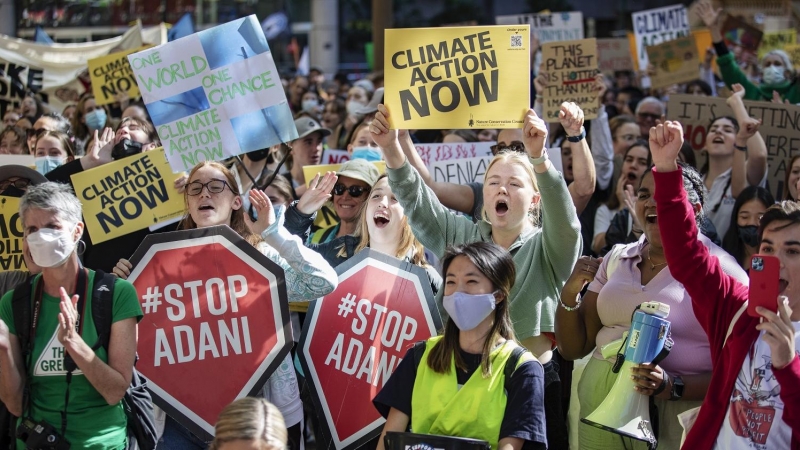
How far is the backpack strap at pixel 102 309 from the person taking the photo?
3.93m

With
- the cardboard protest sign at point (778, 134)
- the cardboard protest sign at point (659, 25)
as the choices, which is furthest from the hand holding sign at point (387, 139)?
the cardboard protest sign at point (659, 25)

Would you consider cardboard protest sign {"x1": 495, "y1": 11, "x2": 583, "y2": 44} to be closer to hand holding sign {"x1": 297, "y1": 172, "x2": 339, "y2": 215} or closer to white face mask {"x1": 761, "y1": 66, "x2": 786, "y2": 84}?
white face mask {"x1": 761, "y1": 66, "x2": 786, "y2": 84}

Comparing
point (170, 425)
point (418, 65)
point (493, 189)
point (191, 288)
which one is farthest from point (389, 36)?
point (170, 425)

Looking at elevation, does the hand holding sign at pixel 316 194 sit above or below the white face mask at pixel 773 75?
below

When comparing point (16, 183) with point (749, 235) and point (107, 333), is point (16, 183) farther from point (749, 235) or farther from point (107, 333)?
point (749, 235)

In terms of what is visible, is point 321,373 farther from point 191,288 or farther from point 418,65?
point 418,65

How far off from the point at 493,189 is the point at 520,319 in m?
0.57

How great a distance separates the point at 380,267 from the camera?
4.75 meters

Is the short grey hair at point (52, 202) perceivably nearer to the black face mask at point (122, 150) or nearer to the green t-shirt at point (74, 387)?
the green t-shirt at point (74, 387)

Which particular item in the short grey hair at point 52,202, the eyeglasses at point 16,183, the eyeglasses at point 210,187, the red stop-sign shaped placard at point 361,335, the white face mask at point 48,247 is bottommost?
the red stop-sign shaped placard at point 361,335

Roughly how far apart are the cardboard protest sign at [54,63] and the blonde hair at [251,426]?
362 inches

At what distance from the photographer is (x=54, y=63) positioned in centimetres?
1311

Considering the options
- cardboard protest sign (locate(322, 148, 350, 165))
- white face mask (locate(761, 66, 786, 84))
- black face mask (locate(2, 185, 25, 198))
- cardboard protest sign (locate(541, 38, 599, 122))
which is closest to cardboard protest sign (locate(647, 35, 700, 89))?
white face mask (locate(761, 66, 786, 84))

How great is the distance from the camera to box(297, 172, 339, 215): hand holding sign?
5039mm
